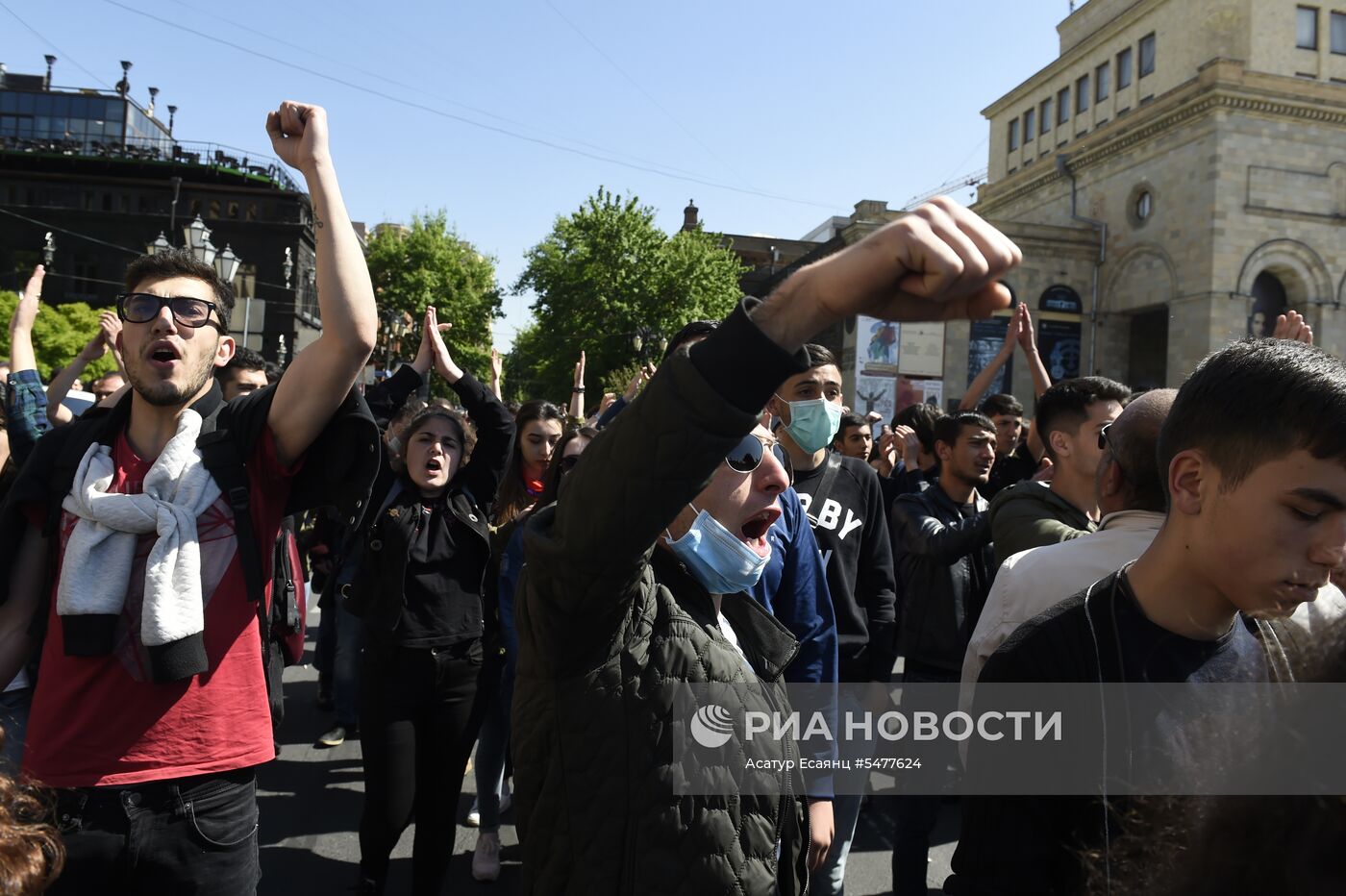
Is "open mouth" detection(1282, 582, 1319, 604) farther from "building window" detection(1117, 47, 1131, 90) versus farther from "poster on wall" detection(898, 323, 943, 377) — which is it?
"building window" detection(1117, 47, 1131, 90)

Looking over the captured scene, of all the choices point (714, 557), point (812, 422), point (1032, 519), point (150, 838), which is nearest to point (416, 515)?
point (812, 422)

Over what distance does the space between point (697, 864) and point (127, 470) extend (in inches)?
69.4

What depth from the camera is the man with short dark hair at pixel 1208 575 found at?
1.54m

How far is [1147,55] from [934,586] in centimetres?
4097

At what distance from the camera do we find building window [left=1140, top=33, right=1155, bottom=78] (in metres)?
37.7

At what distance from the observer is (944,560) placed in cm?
435

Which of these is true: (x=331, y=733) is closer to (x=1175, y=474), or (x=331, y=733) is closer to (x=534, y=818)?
(x=534, y=818)

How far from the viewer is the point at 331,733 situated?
6551mm

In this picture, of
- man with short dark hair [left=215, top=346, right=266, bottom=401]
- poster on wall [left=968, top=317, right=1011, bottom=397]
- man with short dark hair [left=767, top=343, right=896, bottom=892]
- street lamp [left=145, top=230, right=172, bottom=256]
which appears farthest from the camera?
poster on wall [left=968, top=317, right=1011, bottom=397]

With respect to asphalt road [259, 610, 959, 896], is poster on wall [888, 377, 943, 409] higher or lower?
higher

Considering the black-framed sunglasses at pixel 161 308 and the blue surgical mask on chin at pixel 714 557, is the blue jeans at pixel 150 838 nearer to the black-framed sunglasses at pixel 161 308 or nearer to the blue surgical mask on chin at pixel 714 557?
the black-framed sunglasses at pixel 161 308

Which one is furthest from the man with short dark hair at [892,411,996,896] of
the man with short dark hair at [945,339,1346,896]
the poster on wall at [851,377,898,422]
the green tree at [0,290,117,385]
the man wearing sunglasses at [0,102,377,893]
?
the green tree at [0,290,117,385]

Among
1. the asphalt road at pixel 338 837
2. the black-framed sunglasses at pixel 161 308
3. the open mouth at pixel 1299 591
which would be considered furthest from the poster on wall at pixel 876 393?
the open mouth at pixel 1299 591

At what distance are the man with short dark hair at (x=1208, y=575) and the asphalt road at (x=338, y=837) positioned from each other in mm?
3339
